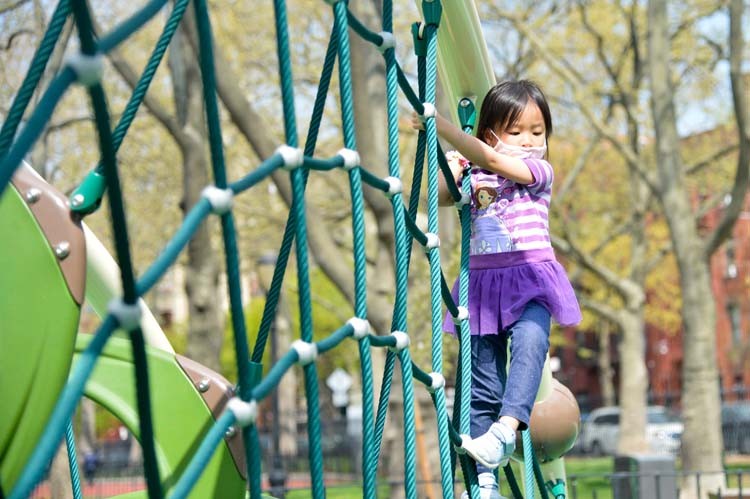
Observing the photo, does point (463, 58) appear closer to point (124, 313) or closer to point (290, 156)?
point (290, 156)

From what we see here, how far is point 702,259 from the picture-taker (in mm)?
12062

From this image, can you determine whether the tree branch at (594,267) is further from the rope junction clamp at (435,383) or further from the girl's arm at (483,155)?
the rope junction clamp at (435,383)

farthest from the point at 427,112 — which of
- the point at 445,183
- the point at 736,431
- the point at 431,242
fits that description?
the point at 736,431

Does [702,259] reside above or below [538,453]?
above

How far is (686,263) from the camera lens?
1212 cm

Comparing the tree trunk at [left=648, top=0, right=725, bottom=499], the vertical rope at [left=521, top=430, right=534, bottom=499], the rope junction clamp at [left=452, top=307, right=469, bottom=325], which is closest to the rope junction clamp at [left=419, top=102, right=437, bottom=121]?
the rope junction clamp at [left=452, top=307, right=469, bottom=325]

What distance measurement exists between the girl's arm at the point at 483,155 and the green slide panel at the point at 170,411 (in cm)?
84

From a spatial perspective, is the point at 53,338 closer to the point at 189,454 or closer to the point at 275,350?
the point at 189,454

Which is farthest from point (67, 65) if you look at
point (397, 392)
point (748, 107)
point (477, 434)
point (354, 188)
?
point (748, 107)

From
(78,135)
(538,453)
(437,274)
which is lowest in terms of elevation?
(538,453)

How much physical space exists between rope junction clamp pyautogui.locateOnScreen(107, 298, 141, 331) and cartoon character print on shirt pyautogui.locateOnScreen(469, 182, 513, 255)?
160 centimetres

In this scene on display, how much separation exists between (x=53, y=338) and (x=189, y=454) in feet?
2.22

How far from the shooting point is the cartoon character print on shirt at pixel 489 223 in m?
2.93

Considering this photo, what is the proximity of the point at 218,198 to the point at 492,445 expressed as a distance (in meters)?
1.24
